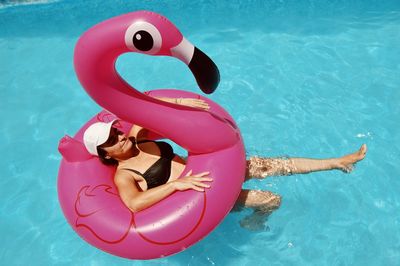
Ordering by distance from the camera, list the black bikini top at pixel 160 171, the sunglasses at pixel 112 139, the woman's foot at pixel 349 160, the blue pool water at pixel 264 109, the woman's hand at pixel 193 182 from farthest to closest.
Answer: the blue pool water at pixel 264 109, the woman's foot at pixel 349 160, the black bikini top at pixel 160 171, the sunglasses at pixel 112 139, the woman's hand at pixel 193 182

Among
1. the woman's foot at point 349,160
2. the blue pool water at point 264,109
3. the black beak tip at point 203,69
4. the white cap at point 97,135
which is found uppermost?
the black beak tip at point 203,69

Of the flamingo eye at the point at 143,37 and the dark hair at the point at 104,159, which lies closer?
the flamingo eye at the point at 143,37

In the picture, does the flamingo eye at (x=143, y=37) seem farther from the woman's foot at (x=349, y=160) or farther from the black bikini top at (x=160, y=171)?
the woman's foot at (x=349, y=160)

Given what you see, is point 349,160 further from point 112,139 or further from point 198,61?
point 112,139

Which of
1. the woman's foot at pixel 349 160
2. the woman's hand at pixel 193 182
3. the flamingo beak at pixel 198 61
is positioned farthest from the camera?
the woman's foot at pixel 349 160

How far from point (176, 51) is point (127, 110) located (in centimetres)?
53

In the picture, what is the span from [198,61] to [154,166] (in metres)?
0.91

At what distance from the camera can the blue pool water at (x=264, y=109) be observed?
11.3ft

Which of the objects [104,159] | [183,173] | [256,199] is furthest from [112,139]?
[256,199]

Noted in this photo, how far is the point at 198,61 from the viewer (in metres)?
2.25

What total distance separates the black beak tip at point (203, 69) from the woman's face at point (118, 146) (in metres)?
0.70

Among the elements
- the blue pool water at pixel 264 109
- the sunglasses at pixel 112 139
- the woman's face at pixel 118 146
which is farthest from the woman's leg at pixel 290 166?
the sunglasses at pixel 112 139

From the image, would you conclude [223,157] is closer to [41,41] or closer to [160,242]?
[160,242]

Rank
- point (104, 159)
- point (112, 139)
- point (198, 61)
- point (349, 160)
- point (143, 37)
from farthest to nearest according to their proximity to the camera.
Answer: point (349, 160)
point (104, 159)
point (112, 139)
point (198, 61)
point (143, 37)
